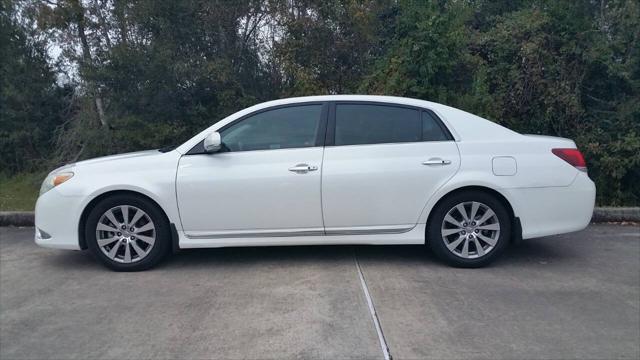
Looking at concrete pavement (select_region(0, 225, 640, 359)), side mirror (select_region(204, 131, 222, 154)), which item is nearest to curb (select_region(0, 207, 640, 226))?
concrete pavement (select_region(0, 225, 640, 359))

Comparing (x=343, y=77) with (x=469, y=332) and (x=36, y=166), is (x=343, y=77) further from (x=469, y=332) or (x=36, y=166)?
(x=469, y=332)

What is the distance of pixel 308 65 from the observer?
383 inches

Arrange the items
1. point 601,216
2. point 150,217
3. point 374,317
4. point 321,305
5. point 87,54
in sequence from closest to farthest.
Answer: point 374,317
point 321,305
point 150,217
point 601,216
point 87,54

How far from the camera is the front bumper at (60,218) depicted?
576 centimetres

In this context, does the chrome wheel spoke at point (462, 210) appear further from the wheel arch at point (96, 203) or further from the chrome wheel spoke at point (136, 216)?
the chrome wheel spoke at point (136, 216)

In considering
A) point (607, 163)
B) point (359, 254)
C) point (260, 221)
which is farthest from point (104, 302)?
point (607, 163)

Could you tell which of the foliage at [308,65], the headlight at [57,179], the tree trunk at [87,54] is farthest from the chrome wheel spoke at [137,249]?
the tree trunk at [87,54]

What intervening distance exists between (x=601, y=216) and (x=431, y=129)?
338cm

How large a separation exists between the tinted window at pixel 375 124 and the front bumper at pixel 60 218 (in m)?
2.53

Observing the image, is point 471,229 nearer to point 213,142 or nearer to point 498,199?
point 498,199

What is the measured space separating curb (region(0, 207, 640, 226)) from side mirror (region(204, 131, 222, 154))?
358 cm

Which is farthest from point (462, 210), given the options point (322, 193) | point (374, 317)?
point (374, 317)

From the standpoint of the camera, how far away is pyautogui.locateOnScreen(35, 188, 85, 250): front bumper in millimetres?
5758

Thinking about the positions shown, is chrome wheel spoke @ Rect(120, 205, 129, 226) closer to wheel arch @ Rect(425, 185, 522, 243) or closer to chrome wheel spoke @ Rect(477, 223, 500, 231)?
wheel arch @ Rect(425, 185, 522, 243)
